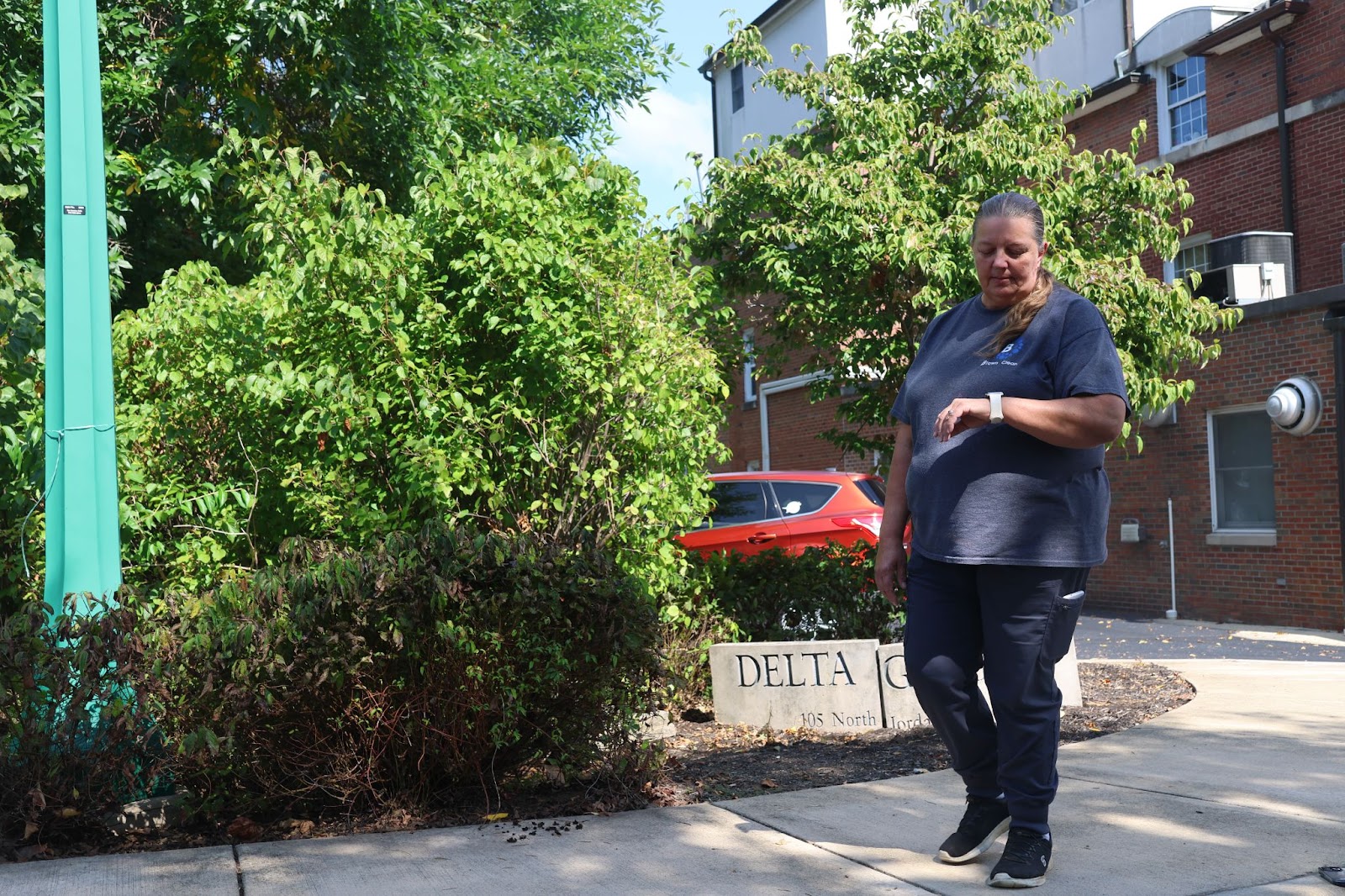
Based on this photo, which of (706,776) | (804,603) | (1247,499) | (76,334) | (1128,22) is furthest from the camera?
(1128,22)

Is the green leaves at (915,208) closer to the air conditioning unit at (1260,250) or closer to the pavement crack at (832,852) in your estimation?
the pavement crack at (832,852)

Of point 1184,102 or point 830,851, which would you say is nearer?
point 830,851

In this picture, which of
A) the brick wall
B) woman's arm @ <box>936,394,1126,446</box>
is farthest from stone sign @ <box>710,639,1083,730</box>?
the brick wall

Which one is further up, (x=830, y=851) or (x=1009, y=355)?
(x=1009, y=355)

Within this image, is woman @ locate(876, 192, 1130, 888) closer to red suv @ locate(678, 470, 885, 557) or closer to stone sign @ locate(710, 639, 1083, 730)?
stone sign @ locate(710, 639, 1083, 730)

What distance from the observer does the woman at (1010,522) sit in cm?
344

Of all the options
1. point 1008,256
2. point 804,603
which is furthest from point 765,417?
point 1008,256

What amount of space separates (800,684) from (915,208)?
3939 millimetres

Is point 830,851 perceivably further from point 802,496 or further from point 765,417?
point 765,417

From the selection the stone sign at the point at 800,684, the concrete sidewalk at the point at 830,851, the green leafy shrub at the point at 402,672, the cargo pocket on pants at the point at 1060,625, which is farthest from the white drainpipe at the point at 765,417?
the cargo pocket on pants at the point at 1060,625

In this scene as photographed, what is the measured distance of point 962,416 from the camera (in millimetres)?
3293

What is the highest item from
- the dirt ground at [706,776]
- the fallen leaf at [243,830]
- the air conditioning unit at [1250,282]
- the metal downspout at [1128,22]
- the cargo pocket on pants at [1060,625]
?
the metal downspout at [1128,22]

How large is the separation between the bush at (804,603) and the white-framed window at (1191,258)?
11.6 metres

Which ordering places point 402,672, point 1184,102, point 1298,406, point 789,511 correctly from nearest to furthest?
point 402,672
point 789,511
point 1298,406
point 1184,102
